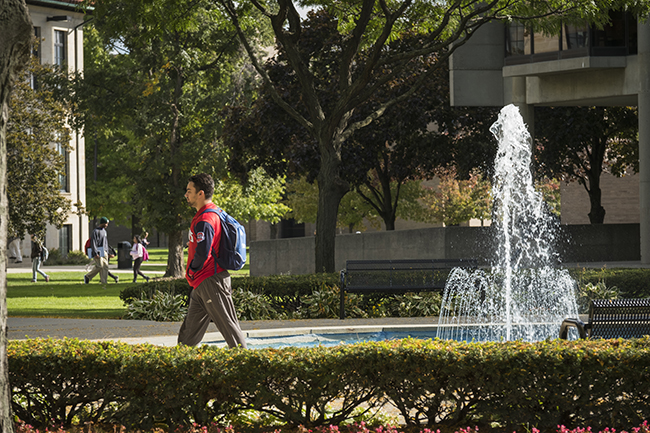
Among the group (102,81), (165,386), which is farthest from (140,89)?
(165,386)

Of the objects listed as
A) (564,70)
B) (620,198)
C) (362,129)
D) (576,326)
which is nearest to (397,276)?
(576,326)

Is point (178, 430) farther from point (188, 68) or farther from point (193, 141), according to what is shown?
point (193, 141)

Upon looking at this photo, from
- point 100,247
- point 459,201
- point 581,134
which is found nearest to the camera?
point 100,247

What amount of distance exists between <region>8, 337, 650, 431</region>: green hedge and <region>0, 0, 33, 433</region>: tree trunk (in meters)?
0.90

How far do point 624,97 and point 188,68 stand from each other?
495 inches

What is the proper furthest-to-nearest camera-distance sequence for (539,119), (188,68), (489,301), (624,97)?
(539,119), (188,68), (624,97), (489,301)

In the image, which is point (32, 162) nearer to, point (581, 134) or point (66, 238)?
point (581, 134)

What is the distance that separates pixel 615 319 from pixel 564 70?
1525cm

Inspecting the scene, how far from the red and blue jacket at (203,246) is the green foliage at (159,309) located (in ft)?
19.5

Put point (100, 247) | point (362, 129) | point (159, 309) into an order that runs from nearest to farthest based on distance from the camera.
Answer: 1. point (159, 309)
2. point (100, 247)
3. point (362, 129)

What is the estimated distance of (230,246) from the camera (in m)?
6.96

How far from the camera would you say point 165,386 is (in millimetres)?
5211

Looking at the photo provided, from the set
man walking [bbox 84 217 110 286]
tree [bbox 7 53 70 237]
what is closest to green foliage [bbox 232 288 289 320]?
man walking [bbox 84 217 110 286]

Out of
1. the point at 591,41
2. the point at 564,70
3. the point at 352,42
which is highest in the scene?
the point at 591,41
